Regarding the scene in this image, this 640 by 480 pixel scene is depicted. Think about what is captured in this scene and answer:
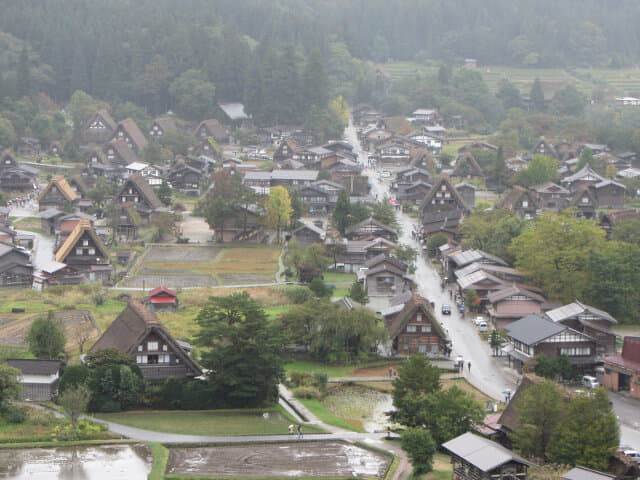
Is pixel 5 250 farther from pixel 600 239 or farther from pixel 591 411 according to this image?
pixel 591 411

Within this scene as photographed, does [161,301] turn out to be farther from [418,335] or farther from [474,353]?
[474,353]

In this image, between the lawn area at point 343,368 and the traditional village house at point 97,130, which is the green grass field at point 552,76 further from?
the lawn area at point 343,368

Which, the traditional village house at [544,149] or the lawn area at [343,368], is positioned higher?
the traditional village house at [544,149]

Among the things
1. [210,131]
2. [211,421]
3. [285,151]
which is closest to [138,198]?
[285,151]

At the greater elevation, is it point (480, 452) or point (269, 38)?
point (269, 38)

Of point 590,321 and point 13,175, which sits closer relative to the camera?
point 590,321

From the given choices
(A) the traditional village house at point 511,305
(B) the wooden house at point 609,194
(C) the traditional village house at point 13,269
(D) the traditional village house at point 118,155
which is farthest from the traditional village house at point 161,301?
(B) the wooden house at point 609,194
